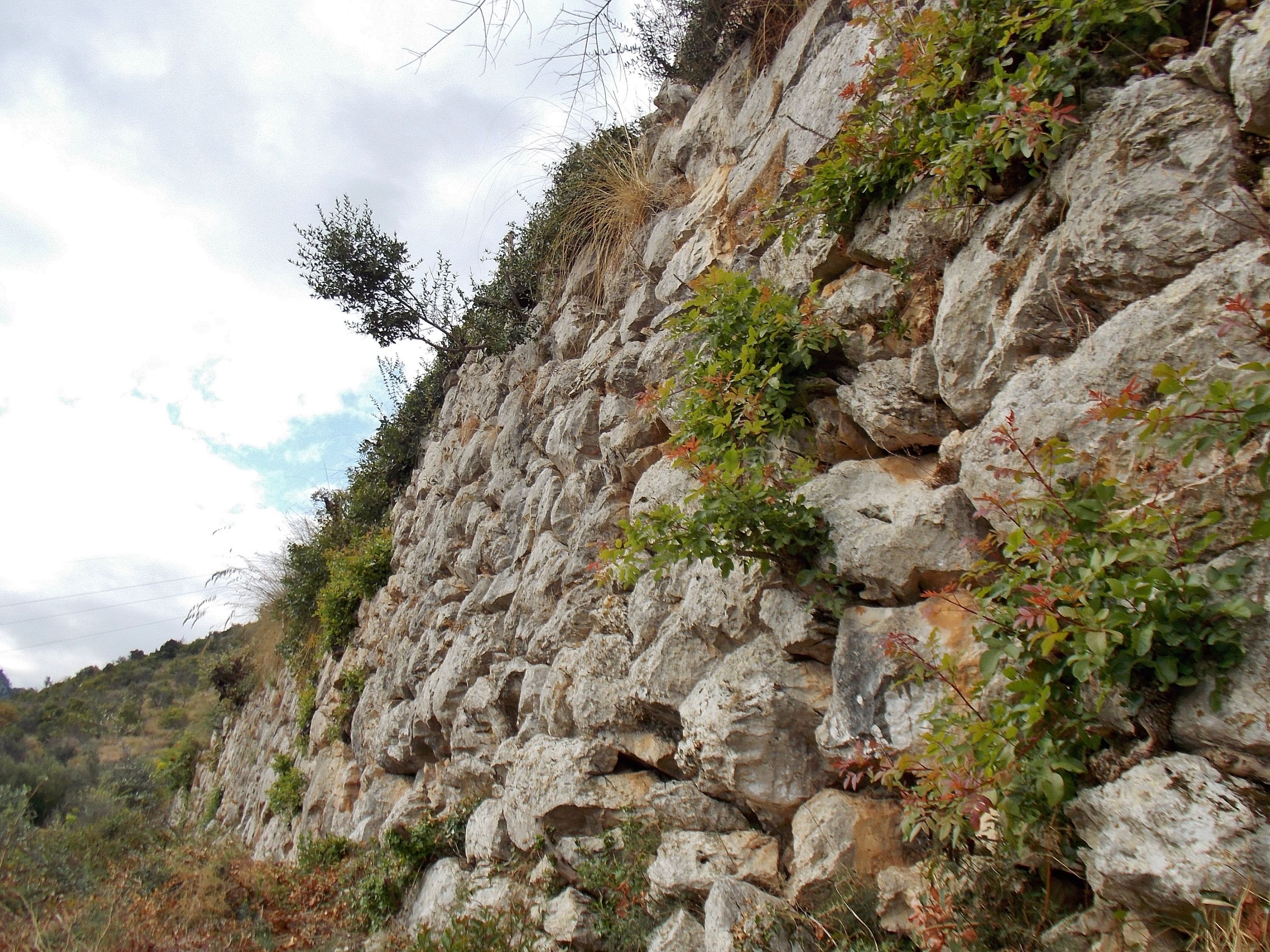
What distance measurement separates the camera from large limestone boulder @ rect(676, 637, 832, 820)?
10.0ft

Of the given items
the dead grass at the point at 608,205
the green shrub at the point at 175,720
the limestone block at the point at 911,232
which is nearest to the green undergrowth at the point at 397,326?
the dead grass at the point at 608,205

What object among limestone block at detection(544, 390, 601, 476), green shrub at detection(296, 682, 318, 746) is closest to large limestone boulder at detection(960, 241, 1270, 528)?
limestone block at detection(544, 390, 601, 476)

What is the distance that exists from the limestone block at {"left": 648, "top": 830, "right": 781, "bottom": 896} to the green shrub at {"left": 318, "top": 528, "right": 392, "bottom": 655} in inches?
275

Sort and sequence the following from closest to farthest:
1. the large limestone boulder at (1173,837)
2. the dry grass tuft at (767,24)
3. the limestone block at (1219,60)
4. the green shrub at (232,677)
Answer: the large limestone boulder at (1173,837) < the limestone block at (1219,60) < the dry grass tuft at (767,24) < the green shrub at (232,677)

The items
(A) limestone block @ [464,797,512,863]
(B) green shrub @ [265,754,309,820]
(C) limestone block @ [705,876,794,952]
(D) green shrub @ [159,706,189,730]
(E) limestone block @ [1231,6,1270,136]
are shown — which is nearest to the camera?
(E) limestone block @ [1231,6,1270,136]

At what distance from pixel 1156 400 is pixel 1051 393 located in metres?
0.31

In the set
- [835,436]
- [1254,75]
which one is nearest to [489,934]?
[835,436]

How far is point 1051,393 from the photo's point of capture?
249cm

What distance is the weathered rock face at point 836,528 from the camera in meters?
2.16

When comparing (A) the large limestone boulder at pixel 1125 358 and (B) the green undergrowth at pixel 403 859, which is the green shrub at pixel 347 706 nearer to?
(B) the green undergrowth at pixel 403 859

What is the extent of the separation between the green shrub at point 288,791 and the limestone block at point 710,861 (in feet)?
21.6

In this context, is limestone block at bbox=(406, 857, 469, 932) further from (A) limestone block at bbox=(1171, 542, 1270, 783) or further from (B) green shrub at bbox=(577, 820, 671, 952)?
(A) limestone block at bbox=(1171, 542, 1270, 783)

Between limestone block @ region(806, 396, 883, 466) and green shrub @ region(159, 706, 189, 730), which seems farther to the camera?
green shrub @ region(159, 706, 189, 730)

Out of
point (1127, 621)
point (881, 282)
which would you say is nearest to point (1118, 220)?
point (881, 282)
